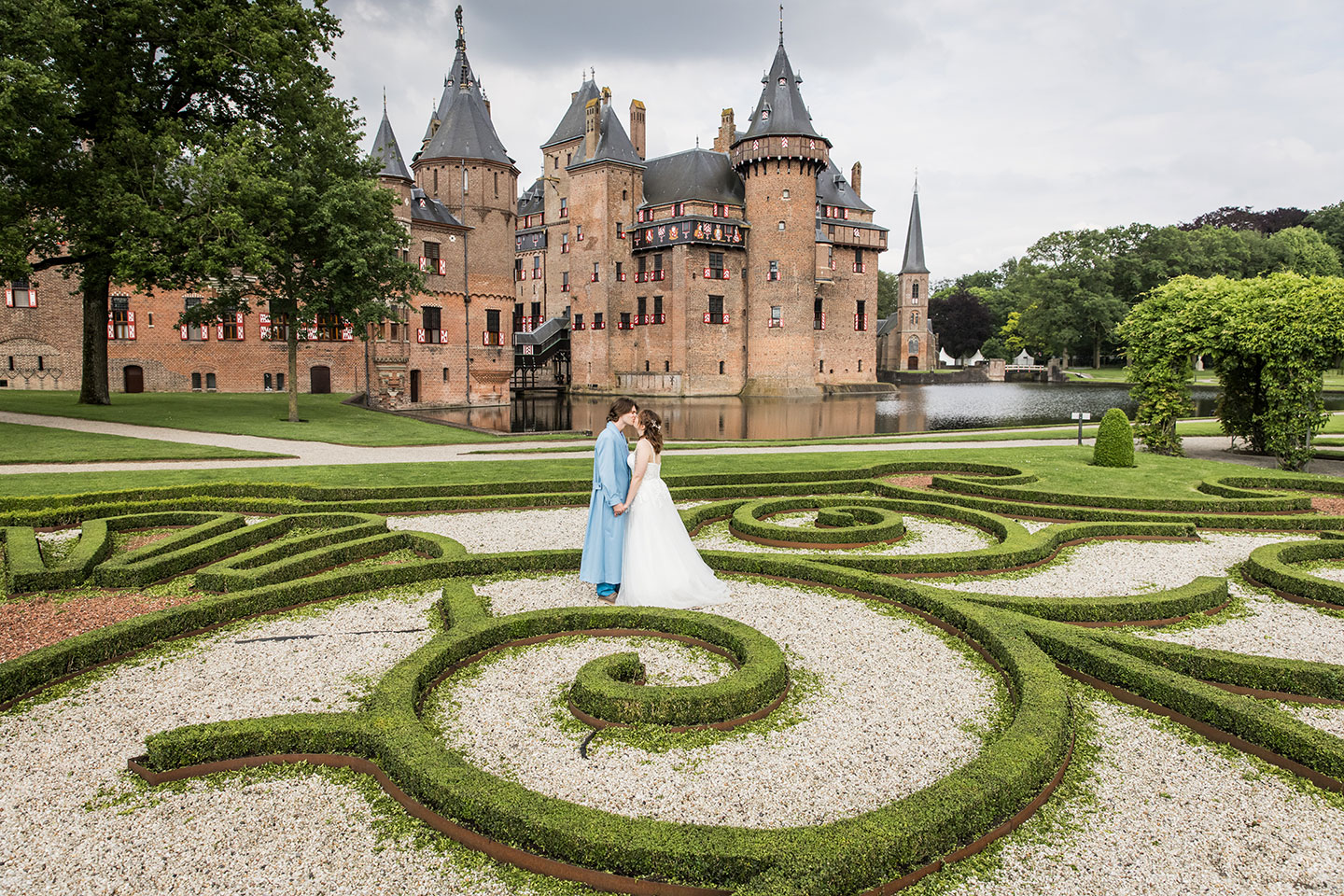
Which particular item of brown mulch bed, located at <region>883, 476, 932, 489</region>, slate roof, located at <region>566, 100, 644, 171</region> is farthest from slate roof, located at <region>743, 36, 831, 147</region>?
brown mulch bed, located at <region>883, 476, 932, 489</region>

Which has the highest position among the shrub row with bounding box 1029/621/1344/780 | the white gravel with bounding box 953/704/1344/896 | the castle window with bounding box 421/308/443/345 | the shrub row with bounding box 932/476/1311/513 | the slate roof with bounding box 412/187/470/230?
the slate roof with bounding box 412/187/470/230

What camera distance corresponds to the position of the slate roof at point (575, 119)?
65438 millimetres

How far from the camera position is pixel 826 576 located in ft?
28.8

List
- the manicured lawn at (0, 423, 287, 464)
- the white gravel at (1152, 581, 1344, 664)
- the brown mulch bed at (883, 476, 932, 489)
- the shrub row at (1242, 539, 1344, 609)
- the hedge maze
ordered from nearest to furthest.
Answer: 1. the hedge maze
2. the white gravel at (1152, 581, 1344, 664)
3. the shrub row at (1242, 539, 1344, 609)
4. the brown mulch bed at (883, 476, 932, 489)
5. the manicured lawn at (0, 423, 287, 464)

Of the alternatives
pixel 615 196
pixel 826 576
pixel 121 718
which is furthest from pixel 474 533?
pixel 615 196

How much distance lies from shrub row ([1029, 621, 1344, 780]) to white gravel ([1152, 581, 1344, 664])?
1346 millimetres

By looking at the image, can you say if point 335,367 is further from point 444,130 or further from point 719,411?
point 719,411

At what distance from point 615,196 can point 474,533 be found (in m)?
52.8

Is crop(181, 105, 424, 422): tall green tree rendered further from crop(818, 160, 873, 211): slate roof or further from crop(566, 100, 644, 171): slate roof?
crop(818, 160, 873, 211): slate roof

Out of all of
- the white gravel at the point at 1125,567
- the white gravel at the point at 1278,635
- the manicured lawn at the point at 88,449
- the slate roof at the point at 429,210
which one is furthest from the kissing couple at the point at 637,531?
the slate roof at the point at 429,210

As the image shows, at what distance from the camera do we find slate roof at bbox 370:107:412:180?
39.0 metres

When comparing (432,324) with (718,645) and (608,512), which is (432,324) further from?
(718,645)

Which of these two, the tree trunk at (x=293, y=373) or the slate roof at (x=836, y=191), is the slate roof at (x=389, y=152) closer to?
the tree trunk at (x=293, y=373)

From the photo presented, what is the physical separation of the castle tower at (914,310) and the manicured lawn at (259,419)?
215 feet
